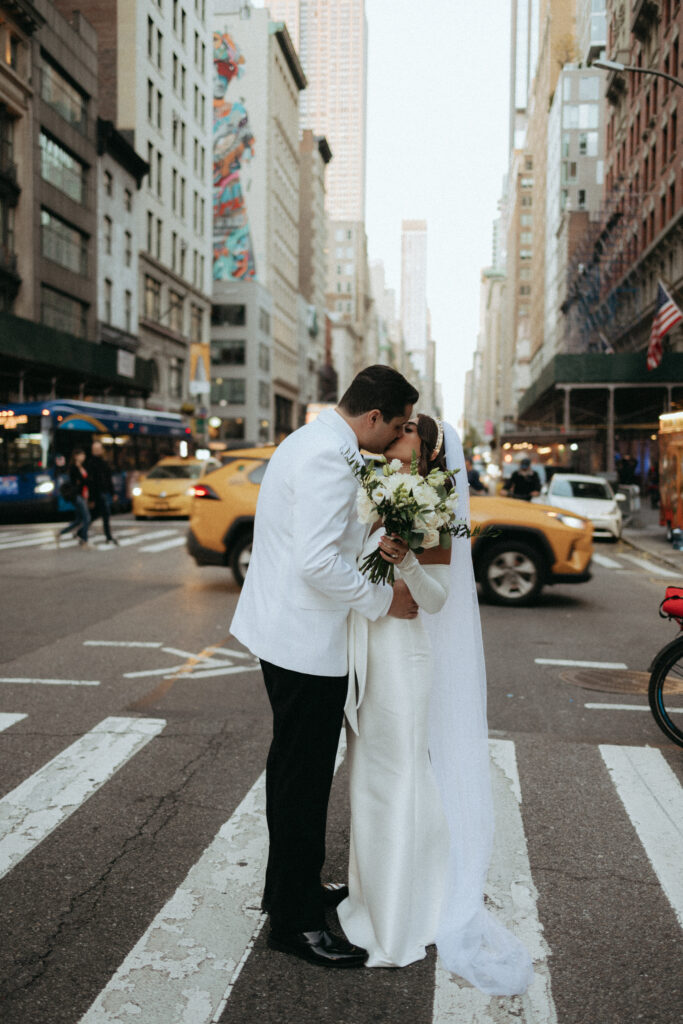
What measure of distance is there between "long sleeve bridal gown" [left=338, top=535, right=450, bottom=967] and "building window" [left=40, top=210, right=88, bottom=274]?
122 ft

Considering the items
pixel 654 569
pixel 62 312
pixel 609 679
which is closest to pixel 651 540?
pixel 654 569

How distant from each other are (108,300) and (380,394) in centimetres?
4514

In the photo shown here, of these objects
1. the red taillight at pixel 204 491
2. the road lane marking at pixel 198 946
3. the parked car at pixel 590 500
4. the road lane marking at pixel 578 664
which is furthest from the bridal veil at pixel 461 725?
the parked car at pixel 590 500

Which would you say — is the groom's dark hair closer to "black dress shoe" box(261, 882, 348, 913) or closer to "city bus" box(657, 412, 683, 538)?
"black dress shoe" box(261, 882, 348, 913)

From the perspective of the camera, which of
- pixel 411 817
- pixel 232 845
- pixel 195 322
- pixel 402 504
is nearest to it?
pixel 402 504

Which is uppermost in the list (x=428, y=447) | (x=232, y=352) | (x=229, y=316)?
(x=229, y=316)

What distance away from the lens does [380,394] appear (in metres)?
3.09

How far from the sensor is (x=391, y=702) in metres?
3.21

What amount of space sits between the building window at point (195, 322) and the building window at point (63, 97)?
19.7 meters

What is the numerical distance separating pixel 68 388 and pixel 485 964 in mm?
39561

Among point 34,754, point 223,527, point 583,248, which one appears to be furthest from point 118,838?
point 583,248

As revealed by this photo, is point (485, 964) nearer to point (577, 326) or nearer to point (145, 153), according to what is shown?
point (145, 153)

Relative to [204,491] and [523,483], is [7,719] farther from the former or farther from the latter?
[523,483]

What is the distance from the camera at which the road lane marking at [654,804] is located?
12.8 ft
